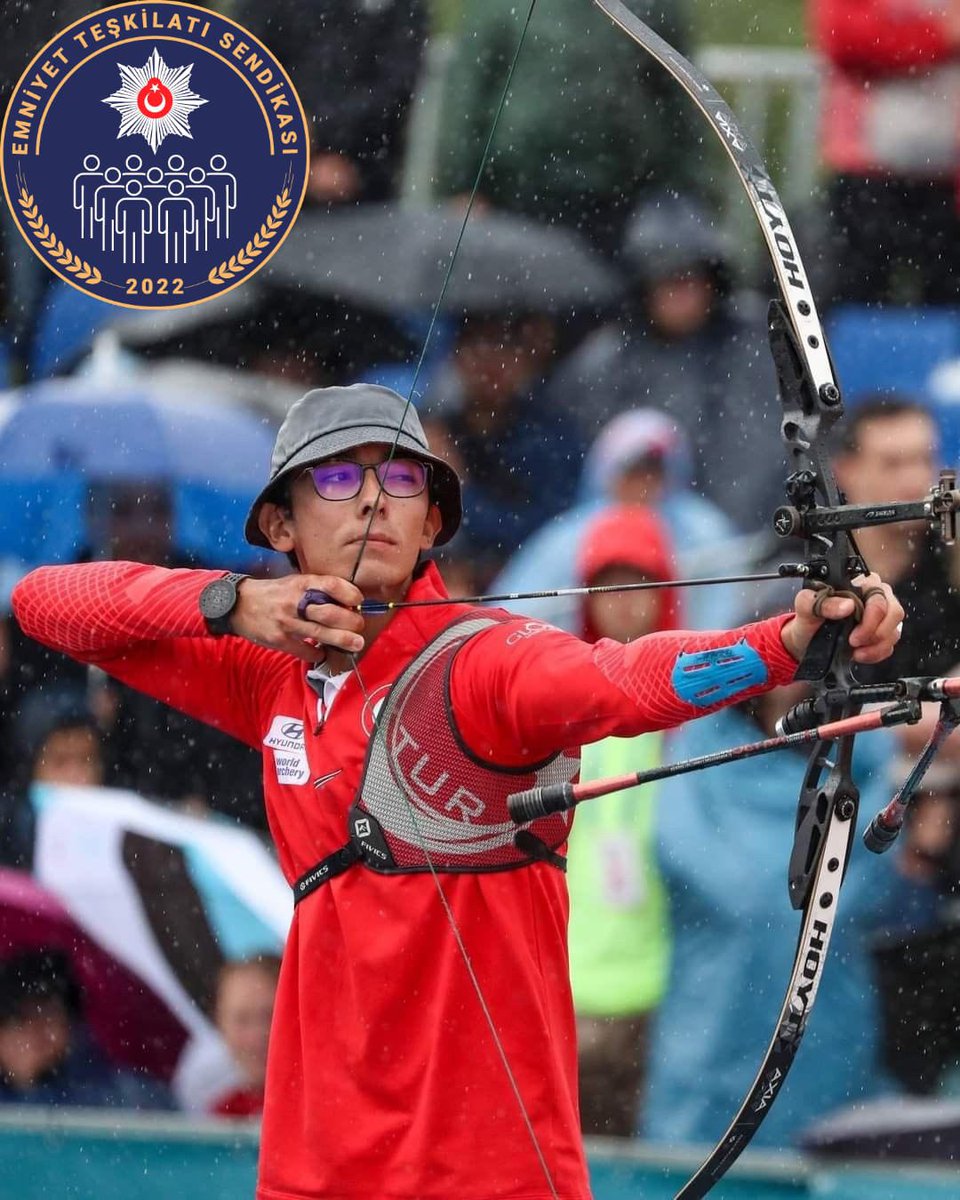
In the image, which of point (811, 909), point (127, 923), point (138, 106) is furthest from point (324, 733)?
point (138, 106)

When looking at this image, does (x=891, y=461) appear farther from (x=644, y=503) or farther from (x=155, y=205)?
(x=155, y=205)

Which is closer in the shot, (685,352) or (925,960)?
(925,960)

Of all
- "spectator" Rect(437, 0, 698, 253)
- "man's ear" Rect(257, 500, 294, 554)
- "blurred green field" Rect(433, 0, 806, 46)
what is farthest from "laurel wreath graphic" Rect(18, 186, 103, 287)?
"man's ear" Rect(257, 500, 294, 554)

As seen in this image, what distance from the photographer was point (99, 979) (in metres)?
4.41

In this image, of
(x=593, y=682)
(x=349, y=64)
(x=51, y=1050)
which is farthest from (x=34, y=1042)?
(x=593, y=682)

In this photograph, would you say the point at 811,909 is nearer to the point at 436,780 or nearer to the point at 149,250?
the point at 436,780

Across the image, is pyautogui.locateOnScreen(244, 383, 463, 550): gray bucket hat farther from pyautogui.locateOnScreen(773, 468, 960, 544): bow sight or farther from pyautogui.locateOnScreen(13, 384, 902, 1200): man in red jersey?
pyautogui.locateOnScreen(773, 468, 960, 544): bow sight

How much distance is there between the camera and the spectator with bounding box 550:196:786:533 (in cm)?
433

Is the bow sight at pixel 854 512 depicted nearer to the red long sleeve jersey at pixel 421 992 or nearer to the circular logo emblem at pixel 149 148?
the red long sleeve jersey at pixel 421 992

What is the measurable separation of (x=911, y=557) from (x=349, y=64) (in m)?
1.53

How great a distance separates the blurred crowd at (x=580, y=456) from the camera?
4102 millimetres

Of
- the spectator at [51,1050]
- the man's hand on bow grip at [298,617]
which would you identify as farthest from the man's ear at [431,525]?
the spectator at [51,1050]

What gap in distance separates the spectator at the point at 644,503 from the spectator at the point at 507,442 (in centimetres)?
4

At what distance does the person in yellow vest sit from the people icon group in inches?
40.3
